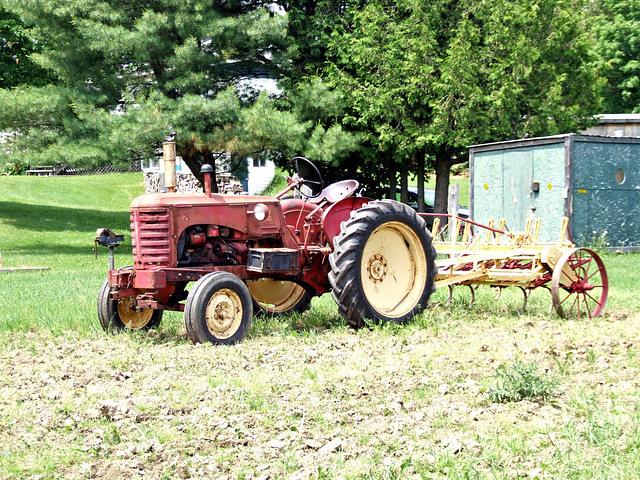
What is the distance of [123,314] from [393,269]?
8.99 feet

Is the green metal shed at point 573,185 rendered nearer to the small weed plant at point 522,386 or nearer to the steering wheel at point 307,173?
the steering wheel at point 307,173

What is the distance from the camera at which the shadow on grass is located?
77.9 feet

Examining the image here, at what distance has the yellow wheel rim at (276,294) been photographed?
829cm

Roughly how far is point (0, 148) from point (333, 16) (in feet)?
31.1

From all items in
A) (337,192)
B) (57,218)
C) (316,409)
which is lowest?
(316,409)

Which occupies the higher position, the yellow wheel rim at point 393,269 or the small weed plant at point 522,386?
the yellow wheel rim at point 393,269

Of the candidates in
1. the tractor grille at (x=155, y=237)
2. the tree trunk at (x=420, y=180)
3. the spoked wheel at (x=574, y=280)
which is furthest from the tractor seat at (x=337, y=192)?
the tree trunk at (x=420, y=180)

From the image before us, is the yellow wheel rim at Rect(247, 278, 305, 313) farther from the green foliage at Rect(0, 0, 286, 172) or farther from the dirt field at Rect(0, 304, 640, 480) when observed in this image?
the green foliage at Rect(0, 0, 286, 172)

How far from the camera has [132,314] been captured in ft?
24.2

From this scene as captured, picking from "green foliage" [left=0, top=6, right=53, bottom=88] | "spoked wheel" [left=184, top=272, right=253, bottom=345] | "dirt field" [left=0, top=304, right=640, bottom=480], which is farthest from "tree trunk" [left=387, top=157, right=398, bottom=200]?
"spoked wheel" [left=184, top=272, right=253, bottom=345]

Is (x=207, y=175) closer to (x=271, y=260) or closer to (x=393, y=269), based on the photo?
(x=271, y=260)

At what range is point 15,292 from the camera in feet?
34.2

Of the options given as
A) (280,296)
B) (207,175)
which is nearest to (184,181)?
(280,296)

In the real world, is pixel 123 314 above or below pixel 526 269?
below
